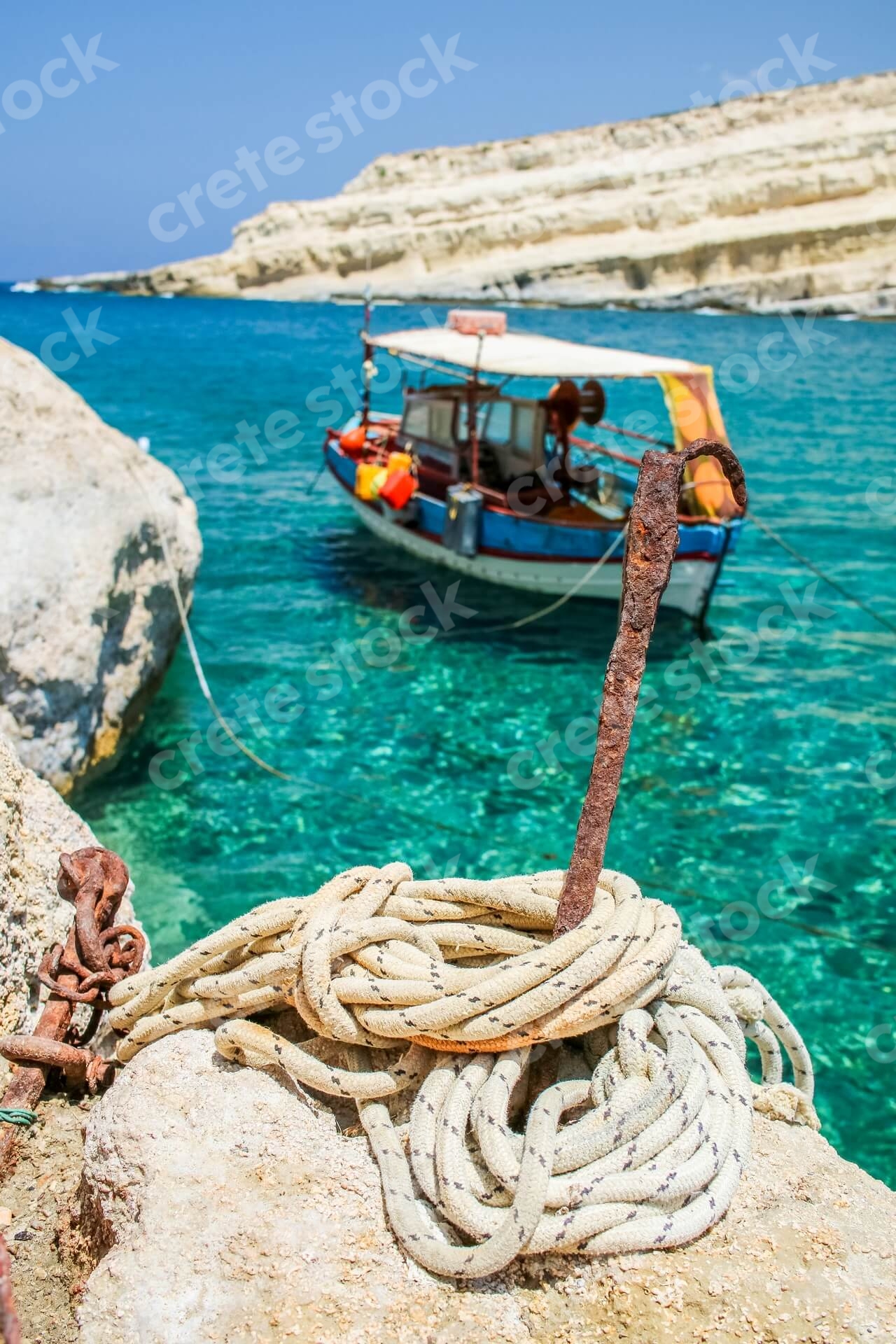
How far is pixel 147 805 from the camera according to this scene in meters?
8.22

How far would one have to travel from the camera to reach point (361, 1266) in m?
2.30

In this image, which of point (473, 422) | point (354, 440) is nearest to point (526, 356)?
point (473, 422)

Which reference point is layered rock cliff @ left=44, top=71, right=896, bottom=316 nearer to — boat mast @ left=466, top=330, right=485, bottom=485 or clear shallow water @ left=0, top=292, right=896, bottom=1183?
boat mast @ left=466, top=330, right=485, bottom=485

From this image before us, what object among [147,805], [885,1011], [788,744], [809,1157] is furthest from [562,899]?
[788,744]

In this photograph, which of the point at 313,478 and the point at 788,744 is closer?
the point at 788,744

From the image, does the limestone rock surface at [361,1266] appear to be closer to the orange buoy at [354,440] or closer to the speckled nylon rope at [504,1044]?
the speckled nylon rope at [504,1044]

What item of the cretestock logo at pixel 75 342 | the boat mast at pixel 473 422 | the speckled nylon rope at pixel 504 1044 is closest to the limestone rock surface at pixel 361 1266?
the speckled nylon rope at pixel 504 1044

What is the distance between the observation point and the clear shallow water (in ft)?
22.8

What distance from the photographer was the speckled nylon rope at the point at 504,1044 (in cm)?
233

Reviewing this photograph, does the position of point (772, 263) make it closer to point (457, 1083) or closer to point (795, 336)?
point (795, 336)

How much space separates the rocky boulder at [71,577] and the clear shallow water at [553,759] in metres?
0.85

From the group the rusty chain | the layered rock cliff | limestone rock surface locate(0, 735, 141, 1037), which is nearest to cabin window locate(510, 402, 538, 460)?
limestone rock surface locate(0, 735, 141, 1037)

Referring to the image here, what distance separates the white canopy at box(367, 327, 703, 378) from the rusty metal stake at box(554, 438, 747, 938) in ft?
32.3

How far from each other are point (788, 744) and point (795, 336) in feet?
180
